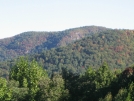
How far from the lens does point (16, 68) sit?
78.7m

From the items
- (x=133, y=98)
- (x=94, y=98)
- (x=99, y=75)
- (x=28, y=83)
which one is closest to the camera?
(x=133, y=98)

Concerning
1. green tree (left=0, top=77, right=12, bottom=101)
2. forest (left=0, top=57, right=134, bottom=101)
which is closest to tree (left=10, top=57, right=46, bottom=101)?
forest (left=0, top=57, right=134, bottom=101)

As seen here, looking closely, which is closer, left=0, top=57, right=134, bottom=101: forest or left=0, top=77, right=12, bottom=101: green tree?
left=0, top=57, right=134, bottom=101: forest

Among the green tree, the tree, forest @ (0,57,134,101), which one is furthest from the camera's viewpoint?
the tree

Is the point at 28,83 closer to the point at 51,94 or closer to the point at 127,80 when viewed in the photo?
the point at 51,94

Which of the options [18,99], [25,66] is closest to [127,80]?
[18,99]

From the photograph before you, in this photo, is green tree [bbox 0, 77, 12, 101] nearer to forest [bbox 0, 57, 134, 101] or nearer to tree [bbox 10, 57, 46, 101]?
forest [bbox 0, 57, 134, 101]

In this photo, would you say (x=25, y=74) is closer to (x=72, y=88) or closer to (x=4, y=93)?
(x=4, y=93)

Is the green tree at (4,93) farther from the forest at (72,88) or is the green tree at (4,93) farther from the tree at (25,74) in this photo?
the tree at (25,74)

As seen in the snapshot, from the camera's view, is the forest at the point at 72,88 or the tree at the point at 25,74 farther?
the tree at the point at 25,74

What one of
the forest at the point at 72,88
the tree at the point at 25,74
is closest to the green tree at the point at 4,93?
the forest at the point at 72,88

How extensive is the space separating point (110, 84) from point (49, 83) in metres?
14.3

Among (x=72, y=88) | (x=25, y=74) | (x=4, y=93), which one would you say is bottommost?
(x=72, y=88)

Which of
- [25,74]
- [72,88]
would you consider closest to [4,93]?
[25,74]
